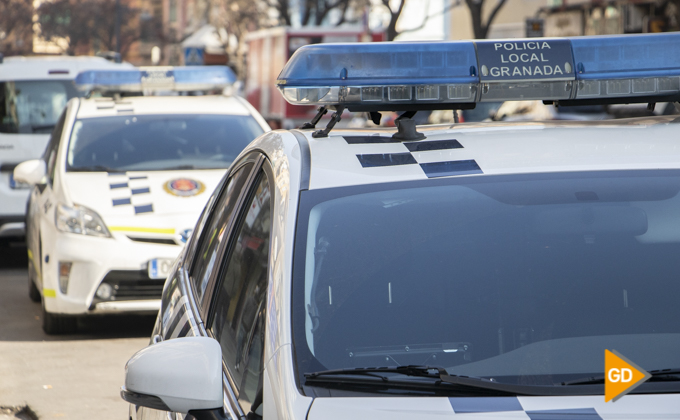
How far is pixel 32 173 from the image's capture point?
7566 millimetres

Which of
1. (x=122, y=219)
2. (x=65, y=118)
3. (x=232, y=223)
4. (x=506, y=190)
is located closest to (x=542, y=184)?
(x=506, y=190)

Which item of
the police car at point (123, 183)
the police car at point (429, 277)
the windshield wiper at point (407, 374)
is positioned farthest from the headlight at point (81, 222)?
the windshield wiper at point (407, 374)

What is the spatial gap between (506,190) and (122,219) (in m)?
4.74

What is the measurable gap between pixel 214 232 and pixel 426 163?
0.94 metres

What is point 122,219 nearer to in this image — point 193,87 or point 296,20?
point 193,87

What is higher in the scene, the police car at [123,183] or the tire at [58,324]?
the police car at [123,183]

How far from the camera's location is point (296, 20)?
56.1m

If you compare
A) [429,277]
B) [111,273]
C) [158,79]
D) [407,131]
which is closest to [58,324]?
[111,273]

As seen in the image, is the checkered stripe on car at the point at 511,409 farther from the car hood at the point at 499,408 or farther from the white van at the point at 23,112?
the white van at the point at 23,112

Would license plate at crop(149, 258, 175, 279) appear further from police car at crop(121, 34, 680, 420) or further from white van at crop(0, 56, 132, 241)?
white van at crop(0, 56, 132, 241)

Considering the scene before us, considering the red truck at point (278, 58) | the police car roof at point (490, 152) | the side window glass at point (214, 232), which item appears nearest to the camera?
the police car roof at point (490, 152)

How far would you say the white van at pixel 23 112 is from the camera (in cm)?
1023

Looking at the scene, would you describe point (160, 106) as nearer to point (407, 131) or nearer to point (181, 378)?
point (407, 131)

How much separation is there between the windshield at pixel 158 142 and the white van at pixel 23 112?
2.79 metres
